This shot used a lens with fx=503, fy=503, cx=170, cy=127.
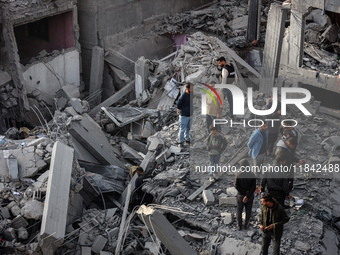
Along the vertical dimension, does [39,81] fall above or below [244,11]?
below

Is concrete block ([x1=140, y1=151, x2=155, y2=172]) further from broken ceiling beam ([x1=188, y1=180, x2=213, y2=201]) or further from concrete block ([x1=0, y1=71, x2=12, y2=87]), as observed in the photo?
concrete block ([x1=0, y1=71, x2=12, y2=87])

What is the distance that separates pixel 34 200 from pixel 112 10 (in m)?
9.33

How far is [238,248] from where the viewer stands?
810cm

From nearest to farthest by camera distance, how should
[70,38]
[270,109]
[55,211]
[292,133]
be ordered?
[55,211], [292,133], [270,109], [70,38]

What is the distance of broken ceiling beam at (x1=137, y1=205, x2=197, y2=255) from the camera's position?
6930mm

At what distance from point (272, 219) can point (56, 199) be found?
3779mm

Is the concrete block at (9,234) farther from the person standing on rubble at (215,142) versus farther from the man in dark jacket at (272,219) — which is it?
the man in dark jacket at (272,219)

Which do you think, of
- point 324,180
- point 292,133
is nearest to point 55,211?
point 292,133

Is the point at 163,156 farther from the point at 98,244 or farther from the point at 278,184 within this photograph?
the point at 278,184

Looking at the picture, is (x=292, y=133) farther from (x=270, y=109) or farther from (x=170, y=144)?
(x=170, y=144)

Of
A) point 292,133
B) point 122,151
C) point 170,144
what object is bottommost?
point 122,151

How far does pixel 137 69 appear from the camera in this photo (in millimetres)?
15211

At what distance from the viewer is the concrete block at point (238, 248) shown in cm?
802

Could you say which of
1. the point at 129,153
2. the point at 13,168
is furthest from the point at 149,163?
the point at 13,168
